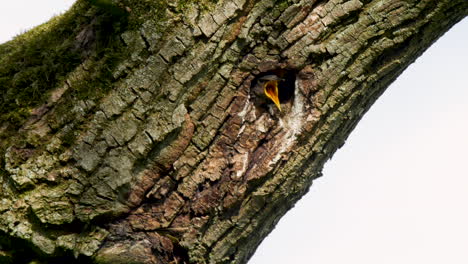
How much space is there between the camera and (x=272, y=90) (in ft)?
9.23

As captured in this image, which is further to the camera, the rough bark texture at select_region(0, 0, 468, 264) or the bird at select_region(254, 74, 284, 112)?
the bird at select_region(254, 74, 284, 112)

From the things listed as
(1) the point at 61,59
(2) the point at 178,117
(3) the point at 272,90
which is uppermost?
(1) the point at 61,59

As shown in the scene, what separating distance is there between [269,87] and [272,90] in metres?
0.02

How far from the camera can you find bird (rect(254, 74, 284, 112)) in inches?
108

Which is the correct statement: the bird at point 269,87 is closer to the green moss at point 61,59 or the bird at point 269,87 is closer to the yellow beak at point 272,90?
the yellow beak at point 272,90

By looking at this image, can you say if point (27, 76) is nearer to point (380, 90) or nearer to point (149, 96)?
point (149, 96)

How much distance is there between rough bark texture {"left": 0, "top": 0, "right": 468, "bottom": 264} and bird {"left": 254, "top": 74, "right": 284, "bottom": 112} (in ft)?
0.12

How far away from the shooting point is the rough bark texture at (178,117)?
8.45 feet

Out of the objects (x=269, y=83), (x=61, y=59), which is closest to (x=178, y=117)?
(x=269, y=83)

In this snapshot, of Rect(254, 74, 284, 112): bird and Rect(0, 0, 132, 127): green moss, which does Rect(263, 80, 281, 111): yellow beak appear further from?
Rect(0, 0, 132, 127): green moss

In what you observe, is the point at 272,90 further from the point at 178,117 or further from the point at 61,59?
the point at 61,59

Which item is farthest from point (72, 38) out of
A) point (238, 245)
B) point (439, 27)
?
point (439, 27)

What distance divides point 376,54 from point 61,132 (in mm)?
1522

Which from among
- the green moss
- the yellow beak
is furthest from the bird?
the green moss
